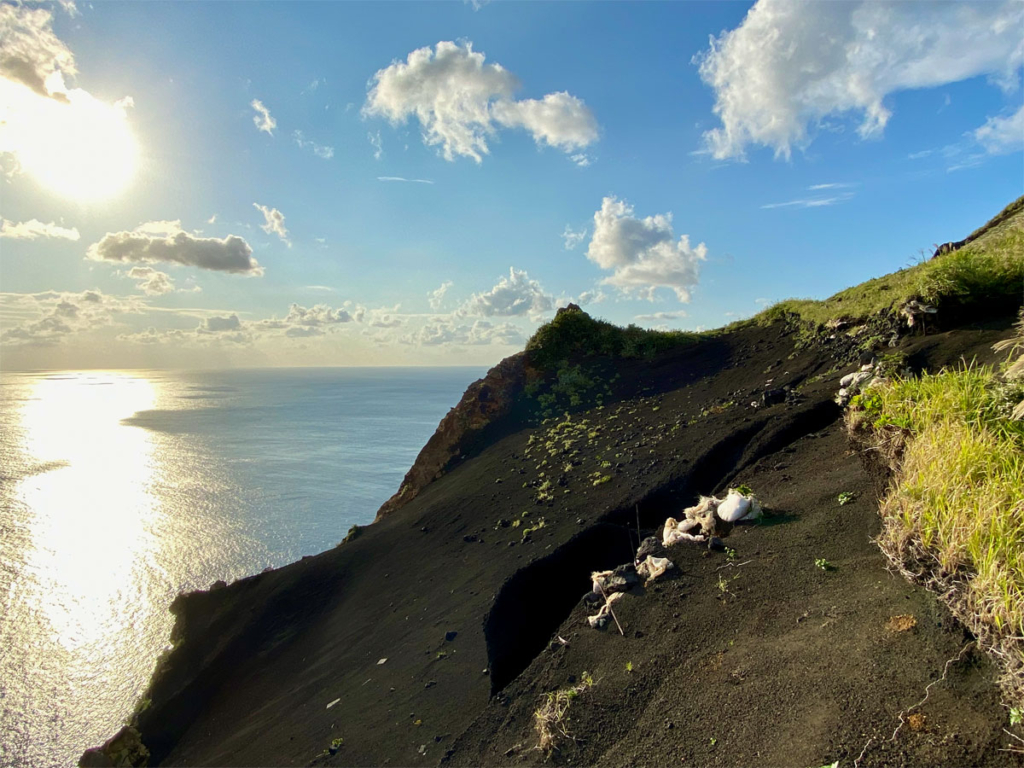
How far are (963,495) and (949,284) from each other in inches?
253

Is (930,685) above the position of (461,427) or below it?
below

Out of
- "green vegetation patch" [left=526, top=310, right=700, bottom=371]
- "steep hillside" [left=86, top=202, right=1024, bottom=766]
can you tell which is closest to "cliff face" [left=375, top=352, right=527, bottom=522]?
"steep hillside" [left=86, top=202, right=1024, bottom=766]

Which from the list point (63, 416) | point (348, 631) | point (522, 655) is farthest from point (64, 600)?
point (63, 416)

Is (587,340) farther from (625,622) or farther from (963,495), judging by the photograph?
(963,495)

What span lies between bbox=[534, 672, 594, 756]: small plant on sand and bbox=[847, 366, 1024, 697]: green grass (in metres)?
2.60

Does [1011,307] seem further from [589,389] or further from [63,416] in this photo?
[63,416]

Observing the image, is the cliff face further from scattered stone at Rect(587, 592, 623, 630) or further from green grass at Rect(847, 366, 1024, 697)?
green grass at Rect(847, 366, 1024, 697)

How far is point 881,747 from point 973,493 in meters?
1.81

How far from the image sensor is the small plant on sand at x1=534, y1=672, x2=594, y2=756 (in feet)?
12.4

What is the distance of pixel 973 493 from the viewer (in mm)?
3410

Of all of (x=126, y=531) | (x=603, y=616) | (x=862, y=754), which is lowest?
(x=126, y=531)

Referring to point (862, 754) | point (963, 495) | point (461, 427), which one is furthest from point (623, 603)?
point (461, 427)

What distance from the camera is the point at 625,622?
15.2 feet

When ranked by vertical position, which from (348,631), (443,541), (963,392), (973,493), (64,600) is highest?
(963,392)
